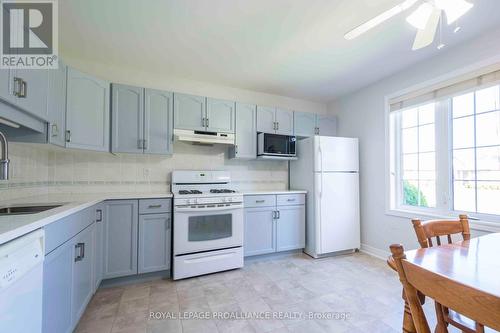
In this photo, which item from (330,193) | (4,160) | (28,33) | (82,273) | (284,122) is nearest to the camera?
(4,160)

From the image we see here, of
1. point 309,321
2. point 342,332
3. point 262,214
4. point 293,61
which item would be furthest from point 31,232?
point 293,61

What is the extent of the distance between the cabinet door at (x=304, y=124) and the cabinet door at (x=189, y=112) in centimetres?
145

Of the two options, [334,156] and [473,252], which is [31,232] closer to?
[473,252]

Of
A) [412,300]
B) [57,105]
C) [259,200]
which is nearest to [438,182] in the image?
[259,200]

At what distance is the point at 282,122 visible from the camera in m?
3.36

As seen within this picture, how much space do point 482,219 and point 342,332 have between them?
1784 millimetres

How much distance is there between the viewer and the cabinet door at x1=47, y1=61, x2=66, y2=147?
5.79ft

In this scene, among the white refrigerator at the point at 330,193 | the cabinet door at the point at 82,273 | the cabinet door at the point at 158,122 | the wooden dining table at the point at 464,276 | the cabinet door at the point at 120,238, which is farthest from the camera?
the white refrigerator at the point at 330,193

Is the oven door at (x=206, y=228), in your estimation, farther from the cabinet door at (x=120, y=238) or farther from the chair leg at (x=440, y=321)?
the chair leg at (x=440, y=321)

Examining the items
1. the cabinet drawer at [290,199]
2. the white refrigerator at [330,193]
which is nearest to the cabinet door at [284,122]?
the white refrigerator at [330,193]

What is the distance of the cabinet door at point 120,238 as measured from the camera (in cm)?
221

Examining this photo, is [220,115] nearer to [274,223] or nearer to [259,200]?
[259,200]

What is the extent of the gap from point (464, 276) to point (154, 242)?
2.43 m

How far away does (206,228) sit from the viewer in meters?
2.56
